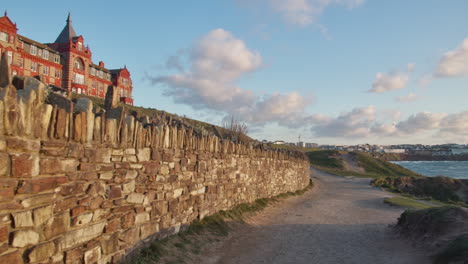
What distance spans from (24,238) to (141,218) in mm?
2308

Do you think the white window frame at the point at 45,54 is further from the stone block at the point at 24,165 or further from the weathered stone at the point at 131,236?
the stone block at the point at 24,165

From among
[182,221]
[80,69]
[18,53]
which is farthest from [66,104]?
[80,69]

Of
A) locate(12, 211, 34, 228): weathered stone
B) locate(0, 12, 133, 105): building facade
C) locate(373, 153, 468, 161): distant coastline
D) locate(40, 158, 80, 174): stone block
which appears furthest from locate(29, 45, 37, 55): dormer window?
locate(373, 153, 468, 161): distant coastline

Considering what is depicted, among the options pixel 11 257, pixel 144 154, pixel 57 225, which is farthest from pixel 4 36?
pixel 11 257

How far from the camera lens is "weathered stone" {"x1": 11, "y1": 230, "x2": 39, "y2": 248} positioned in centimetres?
293

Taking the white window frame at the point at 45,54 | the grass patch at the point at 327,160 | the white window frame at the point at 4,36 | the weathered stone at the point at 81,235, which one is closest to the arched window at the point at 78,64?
the white window frame at the point at 45,54

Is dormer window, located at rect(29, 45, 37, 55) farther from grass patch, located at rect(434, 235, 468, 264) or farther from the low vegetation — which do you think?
grass patch, located at rect(434, 235, 468, 264)

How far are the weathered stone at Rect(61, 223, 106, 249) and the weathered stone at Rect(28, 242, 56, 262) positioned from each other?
0.19 meters

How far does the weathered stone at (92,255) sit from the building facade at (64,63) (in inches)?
1051

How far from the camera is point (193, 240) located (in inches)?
256

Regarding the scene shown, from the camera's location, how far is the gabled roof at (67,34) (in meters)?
44.5

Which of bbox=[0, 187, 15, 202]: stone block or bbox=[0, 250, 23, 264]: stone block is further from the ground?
bbox=[0, 187, 15, 202]: stone block

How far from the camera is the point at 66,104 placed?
360 cm

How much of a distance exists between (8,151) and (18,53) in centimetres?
3592
